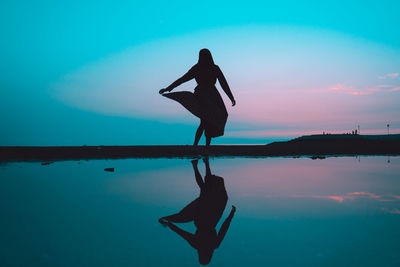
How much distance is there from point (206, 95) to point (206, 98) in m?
0.08

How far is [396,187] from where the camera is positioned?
3871 millimetres

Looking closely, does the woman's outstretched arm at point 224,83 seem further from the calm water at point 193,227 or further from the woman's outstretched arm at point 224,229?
the woman's outstretched arm at point 224,229

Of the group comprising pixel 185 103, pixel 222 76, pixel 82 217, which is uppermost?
pixel 222 76

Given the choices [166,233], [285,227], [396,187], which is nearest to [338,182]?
[396,187]

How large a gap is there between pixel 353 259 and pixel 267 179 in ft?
9.86

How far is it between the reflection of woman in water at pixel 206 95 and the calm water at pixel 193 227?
163 inches

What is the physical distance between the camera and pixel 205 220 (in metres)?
2.33

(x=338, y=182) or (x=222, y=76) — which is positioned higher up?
(x=222, y=76)

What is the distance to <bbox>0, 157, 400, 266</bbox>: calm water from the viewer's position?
1621 mm

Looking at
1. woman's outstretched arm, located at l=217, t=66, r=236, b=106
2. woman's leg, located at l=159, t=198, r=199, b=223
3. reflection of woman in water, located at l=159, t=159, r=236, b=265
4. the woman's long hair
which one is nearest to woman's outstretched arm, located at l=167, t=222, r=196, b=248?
reflection of woman in water, located at l=159, t=159, r=236, b=265

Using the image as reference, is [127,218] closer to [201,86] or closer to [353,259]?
[353,259]

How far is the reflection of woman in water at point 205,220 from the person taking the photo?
5.90 feet

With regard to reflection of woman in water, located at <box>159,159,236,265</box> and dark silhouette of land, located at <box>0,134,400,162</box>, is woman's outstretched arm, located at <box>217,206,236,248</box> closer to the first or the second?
reflection of woman in water, located at <box>159,159,236,265</box>

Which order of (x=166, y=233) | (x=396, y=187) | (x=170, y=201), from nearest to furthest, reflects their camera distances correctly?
(x=166, y=233)
(x=170, y=201)
(x=396, y=187)
